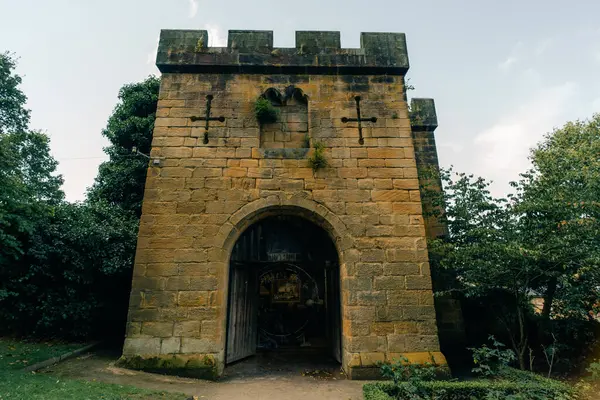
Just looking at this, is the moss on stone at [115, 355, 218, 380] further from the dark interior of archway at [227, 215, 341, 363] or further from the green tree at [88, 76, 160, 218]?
the green tree at [88, 76, 160, 218]

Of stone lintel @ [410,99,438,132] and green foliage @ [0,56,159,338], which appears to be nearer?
green foliage @ [0,56,159,338]

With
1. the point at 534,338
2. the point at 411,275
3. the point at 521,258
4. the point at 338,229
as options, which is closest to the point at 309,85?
the point at 338,229

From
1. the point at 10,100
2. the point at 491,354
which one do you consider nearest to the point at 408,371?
the point at 491,354

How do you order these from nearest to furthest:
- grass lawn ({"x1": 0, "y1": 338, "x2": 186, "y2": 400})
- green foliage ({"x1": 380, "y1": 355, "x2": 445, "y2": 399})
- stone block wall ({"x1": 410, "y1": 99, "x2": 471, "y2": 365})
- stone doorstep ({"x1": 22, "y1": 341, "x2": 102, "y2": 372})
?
grass lawn ({"x1": 0, "y1": 338, "x2": 186, "y2": 400}) < green foliage ({"x1": 380, "y1": 355, "x2": 445, "y2": 399}) < stone doorstep ({"x1": 22, "y1": 341, "x2": 102, "y2": 372}) < stone block wall ({"x1": 410, "y1": 99, "x2": 471, "y2": 365})

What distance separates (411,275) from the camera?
5430 millimetres

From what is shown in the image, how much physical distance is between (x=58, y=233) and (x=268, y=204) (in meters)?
4.58

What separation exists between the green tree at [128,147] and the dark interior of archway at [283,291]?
3.94m

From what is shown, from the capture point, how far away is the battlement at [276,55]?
641cm

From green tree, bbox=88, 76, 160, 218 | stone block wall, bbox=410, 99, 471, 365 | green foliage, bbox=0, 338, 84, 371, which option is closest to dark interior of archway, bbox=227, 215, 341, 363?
stone block wall, bbox=410, 99, 471, 365

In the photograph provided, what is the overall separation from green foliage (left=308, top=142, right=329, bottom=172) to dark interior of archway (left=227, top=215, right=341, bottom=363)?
1.41 metres

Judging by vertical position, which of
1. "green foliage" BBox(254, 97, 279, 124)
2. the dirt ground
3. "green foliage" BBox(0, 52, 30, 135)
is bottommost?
the dirt ground

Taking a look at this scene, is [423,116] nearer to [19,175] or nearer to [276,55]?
[276,55]

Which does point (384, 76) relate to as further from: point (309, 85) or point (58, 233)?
point (58, 233)

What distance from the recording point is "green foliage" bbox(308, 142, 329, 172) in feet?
19.4
